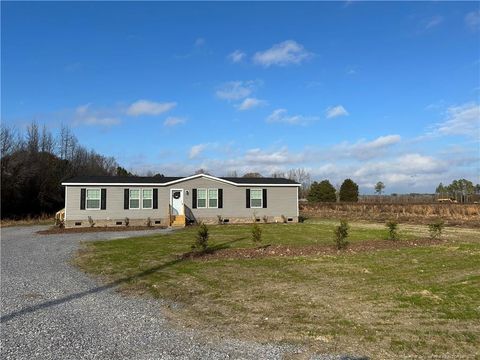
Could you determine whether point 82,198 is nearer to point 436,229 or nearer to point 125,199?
point 125,199

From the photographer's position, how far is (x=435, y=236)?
16.6 meters

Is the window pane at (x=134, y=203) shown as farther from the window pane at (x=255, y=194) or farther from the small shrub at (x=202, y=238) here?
the small shrub at (x=202, y=238)

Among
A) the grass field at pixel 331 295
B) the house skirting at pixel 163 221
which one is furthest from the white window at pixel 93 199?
the grass field at pixel 331 295

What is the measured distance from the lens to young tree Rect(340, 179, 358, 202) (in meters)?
51.8

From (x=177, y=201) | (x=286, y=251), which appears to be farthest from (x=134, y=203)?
(x=286, y=251)

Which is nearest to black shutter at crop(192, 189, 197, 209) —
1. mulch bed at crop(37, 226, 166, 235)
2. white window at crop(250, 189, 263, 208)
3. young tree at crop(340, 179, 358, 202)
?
mulch bed at crop(37, 226, 166, 235)

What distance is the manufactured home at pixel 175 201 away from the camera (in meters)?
25.8

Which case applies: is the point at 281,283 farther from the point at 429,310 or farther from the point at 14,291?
the point at 14,291

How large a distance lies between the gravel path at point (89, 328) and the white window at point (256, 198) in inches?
776

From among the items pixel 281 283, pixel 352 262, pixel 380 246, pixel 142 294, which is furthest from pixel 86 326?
pixel 380 246

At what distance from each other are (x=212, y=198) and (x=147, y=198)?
419 centimetres

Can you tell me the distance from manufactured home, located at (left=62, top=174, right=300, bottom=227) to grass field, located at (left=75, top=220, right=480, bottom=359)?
13.5 m

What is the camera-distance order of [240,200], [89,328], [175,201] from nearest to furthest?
[89,328], [175,201], [240,200]

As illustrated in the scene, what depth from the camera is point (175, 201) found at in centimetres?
2738
